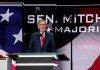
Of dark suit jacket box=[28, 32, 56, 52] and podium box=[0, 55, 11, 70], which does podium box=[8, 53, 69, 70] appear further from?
podium box=[0, 55, 11, 70]

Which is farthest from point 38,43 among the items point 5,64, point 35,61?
point 35,61

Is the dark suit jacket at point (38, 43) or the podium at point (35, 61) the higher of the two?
the dark suit jacket at point (38, 43)

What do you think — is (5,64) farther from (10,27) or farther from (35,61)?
(10,27)

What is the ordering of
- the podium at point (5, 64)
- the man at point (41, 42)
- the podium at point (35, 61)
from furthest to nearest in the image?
the podium at point (5, 64)
the man at point (41, 42)
the podium at point (35, 61)

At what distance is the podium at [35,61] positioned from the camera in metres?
5.69

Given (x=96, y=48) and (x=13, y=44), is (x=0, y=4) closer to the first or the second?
(x=13, y=44)

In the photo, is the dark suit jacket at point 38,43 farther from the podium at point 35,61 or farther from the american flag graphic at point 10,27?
the american flag graphic at point 10,27

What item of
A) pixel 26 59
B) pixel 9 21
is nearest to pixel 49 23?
pixel 9 21

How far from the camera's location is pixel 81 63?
30.7 feet

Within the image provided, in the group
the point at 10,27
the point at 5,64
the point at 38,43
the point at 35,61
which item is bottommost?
the point at 5,64

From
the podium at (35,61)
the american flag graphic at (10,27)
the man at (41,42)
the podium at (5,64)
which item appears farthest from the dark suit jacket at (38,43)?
the american flag graphic at (10,27)

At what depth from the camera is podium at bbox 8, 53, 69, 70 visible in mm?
→ 5688

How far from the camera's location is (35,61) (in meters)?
5.75

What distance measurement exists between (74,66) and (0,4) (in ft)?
8.19
